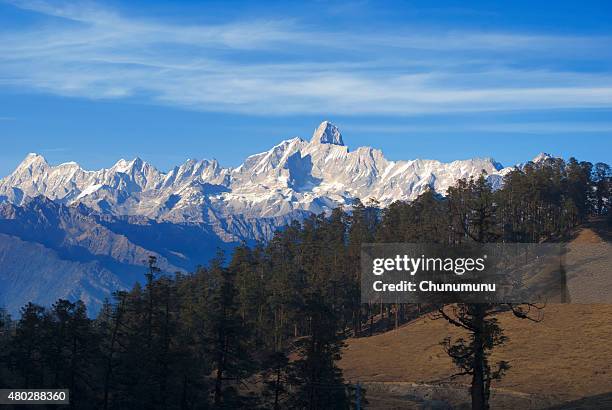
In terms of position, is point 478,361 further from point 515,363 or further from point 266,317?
point 266,317

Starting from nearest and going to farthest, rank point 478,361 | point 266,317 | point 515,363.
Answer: point 478,361, point 515,363, point 266,317

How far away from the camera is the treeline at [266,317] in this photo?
55.7m

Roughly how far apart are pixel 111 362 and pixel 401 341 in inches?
2140

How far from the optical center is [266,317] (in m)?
119

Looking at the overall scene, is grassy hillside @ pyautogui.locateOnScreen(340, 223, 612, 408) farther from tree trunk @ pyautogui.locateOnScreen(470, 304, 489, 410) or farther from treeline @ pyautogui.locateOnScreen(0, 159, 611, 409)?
tree trunk @ pyautogui.locateOnScreen(470, 304, 489, 410)

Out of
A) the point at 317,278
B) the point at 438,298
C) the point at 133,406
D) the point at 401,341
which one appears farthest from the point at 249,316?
the point at 438,298

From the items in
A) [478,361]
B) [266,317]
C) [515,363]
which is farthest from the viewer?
[266,317]

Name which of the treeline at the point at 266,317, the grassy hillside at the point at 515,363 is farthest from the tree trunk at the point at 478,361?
the grassy hillside at the point at 515,363

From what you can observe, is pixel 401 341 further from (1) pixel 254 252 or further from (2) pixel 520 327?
(1) pixel 254 252

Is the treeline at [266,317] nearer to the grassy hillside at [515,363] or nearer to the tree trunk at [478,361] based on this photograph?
the tree trunk at [478,361]

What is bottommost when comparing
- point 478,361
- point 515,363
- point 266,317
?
point 478,361

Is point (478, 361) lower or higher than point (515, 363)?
lower

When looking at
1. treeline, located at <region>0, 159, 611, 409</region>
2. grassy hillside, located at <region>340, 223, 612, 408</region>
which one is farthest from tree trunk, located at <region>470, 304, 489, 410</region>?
grassy hillside, located at <region>340, 223, 612, 408</region>

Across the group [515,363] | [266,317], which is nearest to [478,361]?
[515,363]
